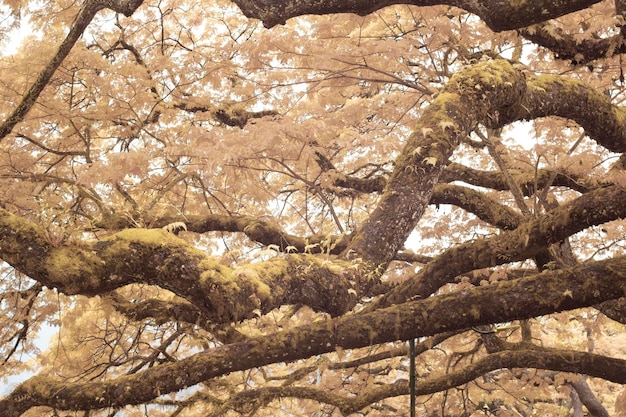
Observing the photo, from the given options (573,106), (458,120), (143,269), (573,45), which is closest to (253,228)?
(458,120)

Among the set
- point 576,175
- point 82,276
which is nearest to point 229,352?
point 82,276

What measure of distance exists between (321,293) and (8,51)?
17.0ft

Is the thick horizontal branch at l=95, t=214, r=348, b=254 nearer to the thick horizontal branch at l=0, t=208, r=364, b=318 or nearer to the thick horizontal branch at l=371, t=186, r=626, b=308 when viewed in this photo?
the thick horizontal branch at l=371, t=186, r=626, b=308

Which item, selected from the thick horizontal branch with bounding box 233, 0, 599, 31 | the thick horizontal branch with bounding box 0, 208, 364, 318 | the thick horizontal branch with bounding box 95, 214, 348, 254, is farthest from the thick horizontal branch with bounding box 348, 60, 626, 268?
the thick horizontal branch with bounding box 95, 214, 348, 254

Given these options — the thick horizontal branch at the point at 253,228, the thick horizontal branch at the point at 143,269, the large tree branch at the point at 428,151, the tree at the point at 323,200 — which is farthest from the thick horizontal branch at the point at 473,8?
the thick horizontal branch at the point at 253,228

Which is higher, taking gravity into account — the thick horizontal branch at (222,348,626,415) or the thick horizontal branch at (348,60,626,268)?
the thick horizontal branch at (348,60,626,268)

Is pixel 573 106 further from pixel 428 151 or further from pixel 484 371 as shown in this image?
pixel 484 371

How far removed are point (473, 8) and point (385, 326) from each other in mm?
1777

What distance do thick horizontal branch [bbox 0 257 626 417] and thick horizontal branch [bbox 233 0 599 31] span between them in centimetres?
149

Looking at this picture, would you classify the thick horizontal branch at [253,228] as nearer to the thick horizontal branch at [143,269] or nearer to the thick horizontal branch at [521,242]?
the thick horizontal branch at [521,242]

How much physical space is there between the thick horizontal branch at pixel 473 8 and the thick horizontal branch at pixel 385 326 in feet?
4.90

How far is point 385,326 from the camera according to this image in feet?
10.1

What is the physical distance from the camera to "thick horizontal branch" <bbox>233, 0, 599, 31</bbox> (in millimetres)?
2486

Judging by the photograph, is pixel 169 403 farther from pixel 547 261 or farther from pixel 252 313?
pixel 547 261
